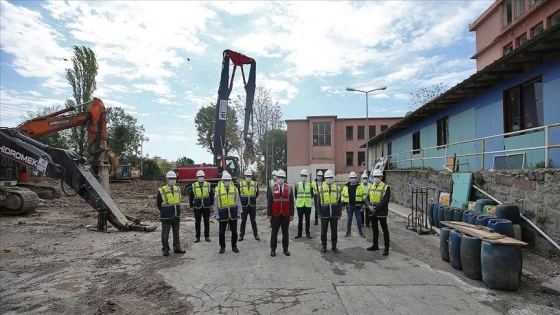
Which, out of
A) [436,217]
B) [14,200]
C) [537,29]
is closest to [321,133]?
[537,29]

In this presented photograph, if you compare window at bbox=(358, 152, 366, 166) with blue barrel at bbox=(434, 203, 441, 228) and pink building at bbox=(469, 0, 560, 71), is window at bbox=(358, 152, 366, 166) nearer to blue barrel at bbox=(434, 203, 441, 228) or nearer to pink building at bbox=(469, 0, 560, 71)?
pink building at bbox=(469, 0, 560, 71)

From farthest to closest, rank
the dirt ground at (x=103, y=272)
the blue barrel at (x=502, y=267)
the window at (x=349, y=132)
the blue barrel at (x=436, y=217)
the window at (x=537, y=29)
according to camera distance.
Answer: the window at (x=349, y=132) → the window at (x=537, y=29) → the blue barrel at (x=436, y=217) → the blue barrel at (x=502, y=267) → the dirt ground at (x=103, y=272)

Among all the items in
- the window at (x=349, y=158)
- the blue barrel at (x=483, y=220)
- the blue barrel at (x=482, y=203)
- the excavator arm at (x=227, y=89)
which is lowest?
the blue barrel at (x=483, y=220)

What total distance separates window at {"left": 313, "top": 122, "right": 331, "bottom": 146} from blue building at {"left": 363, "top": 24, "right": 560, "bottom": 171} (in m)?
25.1

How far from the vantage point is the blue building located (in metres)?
8.78

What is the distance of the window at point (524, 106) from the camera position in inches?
387

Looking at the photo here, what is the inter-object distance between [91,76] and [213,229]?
32.2 m

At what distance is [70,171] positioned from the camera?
11.4 m

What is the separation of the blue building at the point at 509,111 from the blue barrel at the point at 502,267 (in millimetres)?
3261

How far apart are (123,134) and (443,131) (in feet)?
161

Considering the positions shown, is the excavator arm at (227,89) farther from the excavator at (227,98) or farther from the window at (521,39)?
the window at (521,39)

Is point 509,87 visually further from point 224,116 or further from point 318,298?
point 224,116

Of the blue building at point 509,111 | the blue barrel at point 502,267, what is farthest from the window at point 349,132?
the blue barrel at point 502,267

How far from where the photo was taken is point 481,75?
11.0 metres
